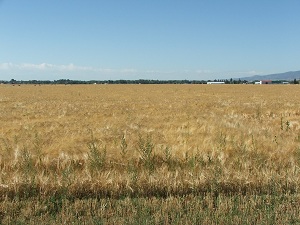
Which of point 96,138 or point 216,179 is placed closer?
point 216,179

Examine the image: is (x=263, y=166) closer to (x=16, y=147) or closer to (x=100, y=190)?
(x=100, y=190)

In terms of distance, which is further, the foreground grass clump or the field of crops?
the field of crops

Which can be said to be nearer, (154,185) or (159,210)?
(159,210)

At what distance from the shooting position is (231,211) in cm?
488

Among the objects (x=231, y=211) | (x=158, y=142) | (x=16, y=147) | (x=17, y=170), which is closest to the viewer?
(x=231, y=211)

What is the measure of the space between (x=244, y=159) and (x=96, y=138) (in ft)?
16.5

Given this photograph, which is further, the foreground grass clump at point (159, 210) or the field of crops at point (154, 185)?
the field of crops at point (154, 185)

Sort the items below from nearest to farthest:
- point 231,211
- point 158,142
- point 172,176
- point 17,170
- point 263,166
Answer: point 231,211, point 172,176, point 17,170, point 263,166, point 158,142

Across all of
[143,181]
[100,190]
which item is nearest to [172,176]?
[143,181]

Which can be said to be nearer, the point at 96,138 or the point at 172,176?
the point at 172,176

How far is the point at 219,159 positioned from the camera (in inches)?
303

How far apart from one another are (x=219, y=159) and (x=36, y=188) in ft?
13.4

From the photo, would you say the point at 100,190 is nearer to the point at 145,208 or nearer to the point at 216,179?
the point at 145,208

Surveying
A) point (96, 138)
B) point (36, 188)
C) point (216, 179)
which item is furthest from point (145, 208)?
point (96, 138)
